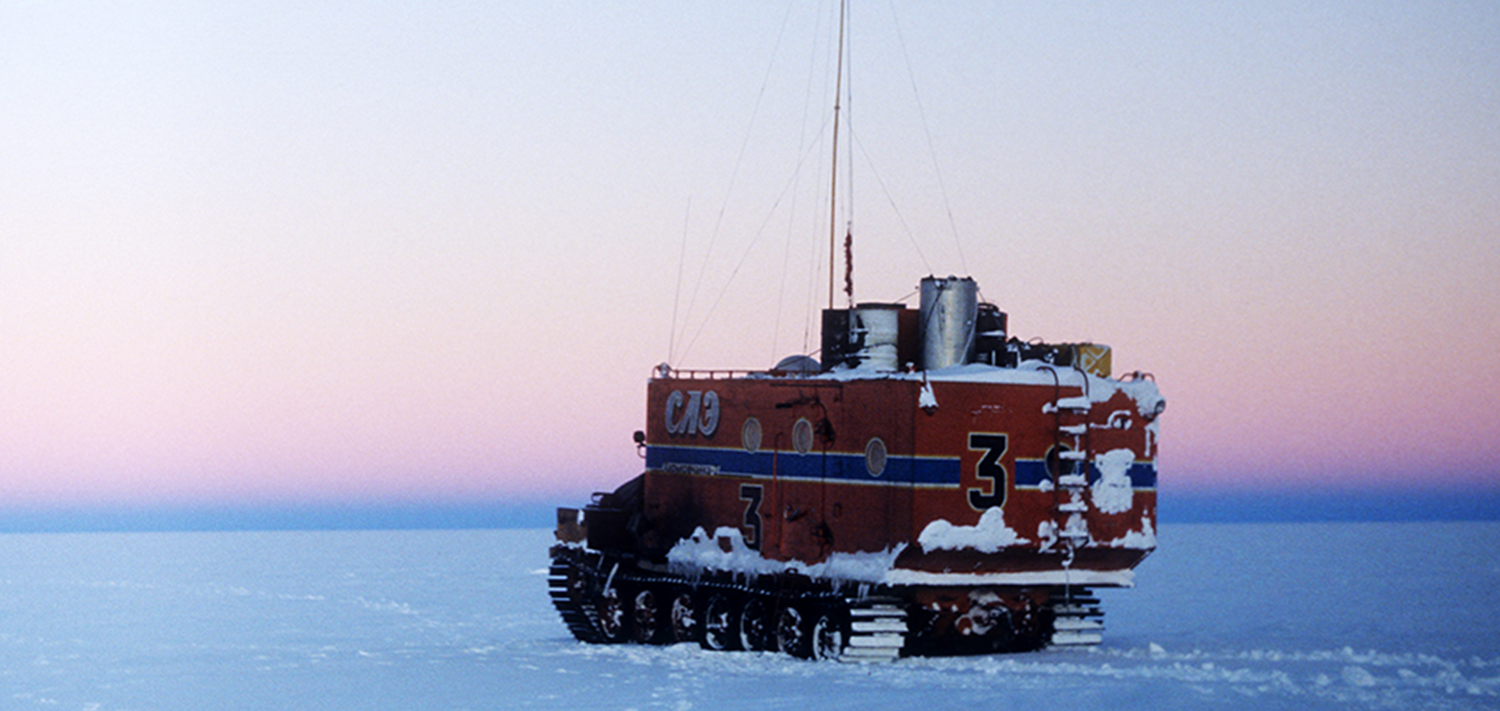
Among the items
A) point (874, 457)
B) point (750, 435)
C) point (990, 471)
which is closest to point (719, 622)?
point (750, 435)

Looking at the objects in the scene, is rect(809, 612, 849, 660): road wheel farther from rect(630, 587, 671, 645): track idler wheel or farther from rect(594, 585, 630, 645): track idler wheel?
rect(594, 585, 630, 645): track idler wheel

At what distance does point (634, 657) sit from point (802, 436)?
15.3 feet

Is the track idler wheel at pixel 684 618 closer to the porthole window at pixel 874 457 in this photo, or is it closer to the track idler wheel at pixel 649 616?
the track idler wheel at pixel 649 616

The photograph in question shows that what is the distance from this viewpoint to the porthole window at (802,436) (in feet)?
92.7

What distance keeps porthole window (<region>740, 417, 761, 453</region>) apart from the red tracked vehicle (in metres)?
0.05

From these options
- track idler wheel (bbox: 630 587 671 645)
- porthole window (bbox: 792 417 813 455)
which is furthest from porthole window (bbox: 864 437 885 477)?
track idler wheel (bbox: 630 587 671 645)

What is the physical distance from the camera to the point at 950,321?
95.1 feet

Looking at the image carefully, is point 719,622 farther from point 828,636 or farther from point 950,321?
point 950,321

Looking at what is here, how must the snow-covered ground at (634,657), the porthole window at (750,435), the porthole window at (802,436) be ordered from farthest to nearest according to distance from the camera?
the porthole window at (750,435)
the porthole window at (802,436)
the snow-covered ground at (634,657)

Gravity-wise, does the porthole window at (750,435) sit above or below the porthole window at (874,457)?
above

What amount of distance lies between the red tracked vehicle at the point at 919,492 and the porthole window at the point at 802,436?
1.5 inches

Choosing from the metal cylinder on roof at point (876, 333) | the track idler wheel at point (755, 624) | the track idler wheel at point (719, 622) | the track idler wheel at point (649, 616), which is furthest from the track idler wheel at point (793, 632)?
the track idler wheel at point (649, 616)

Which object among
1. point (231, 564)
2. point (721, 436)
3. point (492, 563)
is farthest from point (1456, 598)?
point (231, 564)

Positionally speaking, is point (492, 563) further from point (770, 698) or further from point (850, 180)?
point (770, 698)
